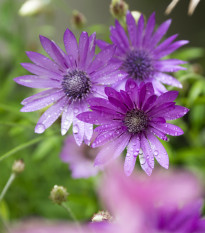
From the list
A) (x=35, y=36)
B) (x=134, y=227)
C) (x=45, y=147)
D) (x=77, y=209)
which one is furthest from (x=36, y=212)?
(x=134, y=227)

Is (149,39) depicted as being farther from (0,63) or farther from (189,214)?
(0,63)

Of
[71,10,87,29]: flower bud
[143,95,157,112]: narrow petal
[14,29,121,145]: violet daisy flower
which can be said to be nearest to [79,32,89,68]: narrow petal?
[14,29,121,145]: violet daisy flower

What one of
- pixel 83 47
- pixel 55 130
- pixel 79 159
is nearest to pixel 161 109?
pixel 83 47

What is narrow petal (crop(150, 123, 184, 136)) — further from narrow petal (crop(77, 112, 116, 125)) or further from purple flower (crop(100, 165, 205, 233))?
purple flower (crop(100, 165, 205, 233))

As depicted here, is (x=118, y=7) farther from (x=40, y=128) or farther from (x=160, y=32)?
(x=40, y=128)

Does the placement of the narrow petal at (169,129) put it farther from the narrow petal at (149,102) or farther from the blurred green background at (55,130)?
the blurred green background at (55,130)

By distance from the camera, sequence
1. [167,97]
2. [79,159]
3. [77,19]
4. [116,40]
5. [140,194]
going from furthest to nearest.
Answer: [79,159]
[77,19]
[116,40]
[167,97]
[140,194]
